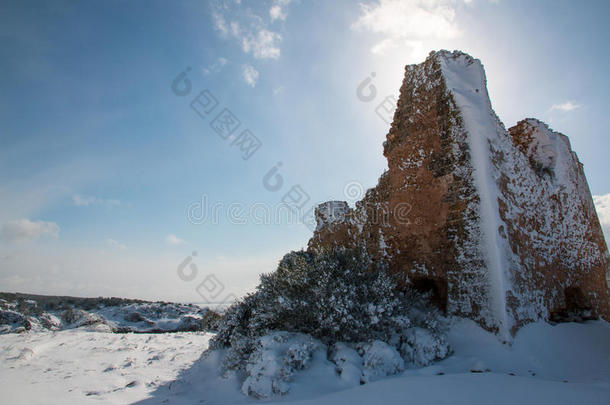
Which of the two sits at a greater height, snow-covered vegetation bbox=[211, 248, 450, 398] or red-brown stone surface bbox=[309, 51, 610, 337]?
red-brown stone surface bbox=[309, 51, 610, 337]

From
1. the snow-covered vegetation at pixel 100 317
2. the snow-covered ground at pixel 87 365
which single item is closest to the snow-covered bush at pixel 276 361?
the snow-covered ground at pixel 87 365

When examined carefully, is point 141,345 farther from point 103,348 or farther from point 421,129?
point 421,129

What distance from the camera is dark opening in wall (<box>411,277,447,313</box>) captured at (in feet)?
13.4

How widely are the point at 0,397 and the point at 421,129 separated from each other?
5.69 m

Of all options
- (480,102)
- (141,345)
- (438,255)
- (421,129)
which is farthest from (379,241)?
(141,345)

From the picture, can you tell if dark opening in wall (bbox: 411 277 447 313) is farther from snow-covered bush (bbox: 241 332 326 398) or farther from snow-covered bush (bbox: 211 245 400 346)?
snow-covered bush (bbox: 241 332 326 398)

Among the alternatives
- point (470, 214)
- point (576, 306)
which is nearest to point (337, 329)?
point (470, 214)

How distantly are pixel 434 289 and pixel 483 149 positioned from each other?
1.86m

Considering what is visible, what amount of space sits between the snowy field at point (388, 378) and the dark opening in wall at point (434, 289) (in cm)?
44

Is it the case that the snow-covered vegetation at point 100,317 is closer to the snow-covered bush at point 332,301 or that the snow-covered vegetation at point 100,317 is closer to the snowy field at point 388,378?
the snowy field at point 388,378

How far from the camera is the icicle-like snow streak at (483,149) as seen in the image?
3498 millimetres

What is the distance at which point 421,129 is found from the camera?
14.9 feet

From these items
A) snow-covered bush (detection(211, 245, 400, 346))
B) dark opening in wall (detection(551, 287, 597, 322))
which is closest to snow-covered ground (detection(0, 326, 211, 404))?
snow-covered bush (detection(211, 245, 400, 346))

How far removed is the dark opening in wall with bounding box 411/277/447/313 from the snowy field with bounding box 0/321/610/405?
0.44 m
